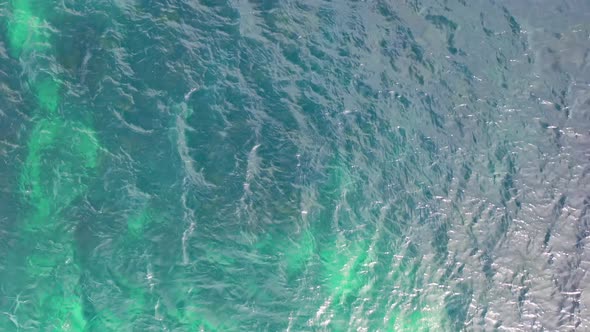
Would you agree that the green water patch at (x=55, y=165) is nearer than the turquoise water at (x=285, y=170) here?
No

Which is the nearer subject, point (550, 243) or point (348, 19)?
point (550, 243)

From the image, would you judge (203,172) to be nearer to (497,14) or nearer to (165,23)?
(165,23)

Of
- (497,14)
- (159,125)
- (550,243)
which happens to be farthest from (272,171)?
(497,14)

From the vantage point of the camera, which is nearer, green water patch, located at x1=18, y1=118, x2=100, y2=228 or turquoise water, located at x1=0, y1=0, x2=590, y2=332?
turquoise water, located at x1=0, y1=0, x2=590, y2=332

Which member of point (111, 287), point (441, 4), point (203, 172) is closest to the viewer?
point (111, 287)

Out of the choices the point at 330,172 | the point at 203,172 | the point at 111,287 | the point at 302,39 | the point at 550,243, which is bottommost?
the point at 111,287

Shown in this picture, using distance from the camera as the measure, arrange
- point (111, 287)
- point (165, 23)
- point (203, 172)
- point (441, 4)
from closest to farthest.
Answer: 1. point (111, 287)
2. point (203, 172)
3. point (165, 23)
4. point (441, 4)

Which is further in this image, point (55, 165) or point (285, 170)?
point (285, 170)

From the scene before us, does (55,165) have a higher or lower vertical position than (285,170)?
lower
